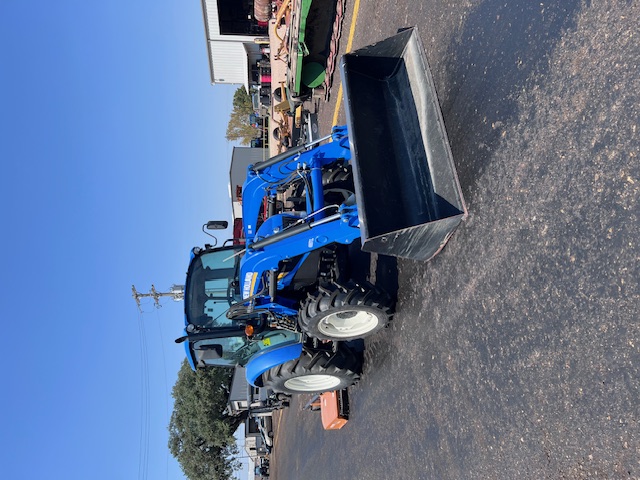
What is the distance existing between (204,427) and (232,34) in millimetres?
20734

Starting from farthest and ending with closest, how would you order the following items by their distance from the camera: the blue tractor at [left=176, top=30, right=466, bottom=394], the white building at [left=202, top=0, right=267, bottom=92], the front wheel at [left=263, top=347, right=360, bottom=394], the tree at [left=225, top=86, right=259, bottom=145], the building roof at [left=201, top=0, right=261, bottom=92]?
the tree at [left=225, top=86, right=259, bottom=145]
the white building at [left=202, top=0, right=267, bottom=92]
the building roof at [left=201, top=0, right=261, bottom=92]
the front wheel at [left=263, top=347, right=360, bottom=394]
the blue tractor at [left=176, top=30, right=466, bottom=394]

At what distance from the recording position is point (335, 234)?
171 inches

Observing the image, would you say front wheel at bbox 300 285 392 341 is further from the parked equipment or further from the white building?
the white building

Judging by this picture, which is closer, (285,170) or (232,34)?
(285,170)

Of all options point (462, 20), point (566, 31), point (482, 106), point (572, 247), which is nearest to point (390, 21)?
point (462, 20)

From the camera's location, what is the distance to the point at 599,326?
2.55 meters

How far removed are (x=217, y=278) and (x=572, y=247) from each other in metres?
4.11

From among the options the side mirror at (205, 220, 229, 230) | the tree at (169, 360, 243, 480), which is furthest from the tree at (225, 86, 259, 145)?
the side mirror at (205, 220, 229, 230)

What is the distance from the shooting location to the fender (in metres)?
5.40

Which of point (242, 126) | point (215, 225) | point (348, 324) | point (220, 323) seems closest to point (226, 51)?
point (242, 126)

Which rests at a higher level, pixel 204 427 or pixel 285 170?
pixel 285 170

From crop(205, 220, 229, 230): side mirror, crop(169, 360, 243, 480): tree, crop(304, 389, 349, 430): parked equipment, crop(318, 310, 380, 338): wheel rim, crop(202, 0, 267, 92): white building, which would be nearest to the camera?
crop(318, 310, 380, 338): wheel rim

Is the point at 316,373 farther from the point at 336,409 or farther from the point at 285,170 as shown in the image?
the point at 285,170

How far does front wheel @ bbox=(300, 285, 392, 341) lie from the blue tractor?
1cm
